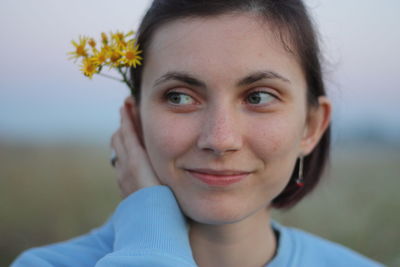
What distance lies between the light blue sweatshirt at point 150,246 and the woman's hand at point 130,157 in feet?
0.32

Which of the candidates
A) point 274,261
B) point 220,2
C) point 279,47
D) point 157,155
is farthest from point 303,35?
point 274,261

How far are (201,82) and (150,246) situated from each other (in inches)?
29.2

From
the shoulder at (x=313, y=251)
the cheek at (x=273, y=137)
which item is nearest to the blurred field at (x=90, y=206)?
the shoulder at (x=313, y=251)

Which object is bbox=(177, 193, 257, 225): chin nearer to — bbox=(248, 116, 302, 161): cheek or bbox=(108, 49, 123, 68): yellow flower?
bbox=(248, 116, 302, 161): cheek

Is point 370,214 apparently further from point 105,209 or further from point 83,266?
point 83,266

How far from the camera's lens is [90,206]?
17.7 ft

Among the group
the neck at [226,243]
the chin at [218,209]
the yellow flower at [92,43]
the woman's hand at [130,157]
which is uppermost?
the yellow flower at [92,43]

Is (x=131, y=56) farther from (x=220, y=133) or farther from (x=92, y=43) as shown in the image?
(x=220, y=133)

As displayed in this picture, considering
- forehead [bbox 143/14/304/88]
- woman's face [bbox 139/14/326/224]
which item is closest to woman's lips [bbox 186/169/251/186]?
woman's face [bbox 139/14/326/224]

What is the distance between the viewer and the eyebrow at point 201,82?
174 centimetres

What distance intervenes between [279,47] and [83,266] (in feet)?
4.84

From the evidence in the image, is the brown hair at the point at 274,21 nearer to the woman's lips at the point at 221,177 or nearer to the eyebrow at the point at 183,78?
the eyebrow at the point at 183,78

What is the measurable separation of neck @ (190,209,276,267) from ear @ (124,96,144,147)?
0.63m

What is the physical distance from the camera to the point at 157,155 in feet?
6.23
